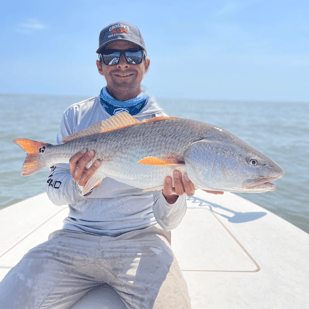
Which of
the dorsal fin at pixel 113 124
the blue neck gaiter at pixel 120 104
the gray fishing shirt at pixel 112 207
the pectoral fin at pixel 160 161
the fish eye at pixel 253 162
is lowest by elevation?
the gray fishing shirt at pixel 112 207

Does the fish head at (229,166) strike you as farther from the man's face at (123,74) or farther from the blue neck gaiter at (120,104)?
the man's face at (123,74)

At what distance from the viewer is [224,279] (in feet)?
8.14

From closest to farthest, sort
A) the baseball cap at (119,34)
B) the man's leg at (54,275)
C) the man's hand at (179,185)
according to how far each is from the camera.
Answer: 1. the man's leg at (54,275)
2. the man's hand at (179,185)
3. the baseball cap at (119,34)

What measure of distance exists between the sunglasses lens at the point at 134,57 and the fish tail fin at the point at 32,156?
1145 millimetres

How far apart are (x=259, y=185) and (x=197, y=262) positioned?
1.41 m

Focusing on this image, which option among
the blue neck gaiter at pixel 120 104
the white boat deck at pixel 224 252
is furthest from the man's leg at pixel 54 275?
the blue neck gaiter at pixel 120 104

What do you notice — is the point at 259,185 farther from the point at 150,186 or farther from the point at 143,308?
the point at 143,308

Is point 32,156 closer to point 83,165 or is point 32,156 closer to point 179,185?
point 83,165

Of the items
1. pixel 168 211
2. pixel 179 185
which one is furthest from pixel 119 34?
pixel 168 211

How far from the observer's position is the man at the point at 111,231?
1887 mm

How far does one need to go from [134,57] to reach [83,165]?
4.04 ft

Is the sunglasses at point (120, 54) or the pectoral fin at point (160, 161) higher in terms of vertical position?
the sunglasses at point (120, 54)

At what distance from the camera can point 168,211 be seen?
7.34 feet

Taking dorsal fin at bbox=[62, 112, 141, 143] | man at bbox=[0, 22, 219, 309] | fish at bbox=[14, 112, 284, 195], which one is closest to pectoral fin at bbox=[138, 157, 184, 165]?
fish at bbox=[14, 112, 284, 195]
